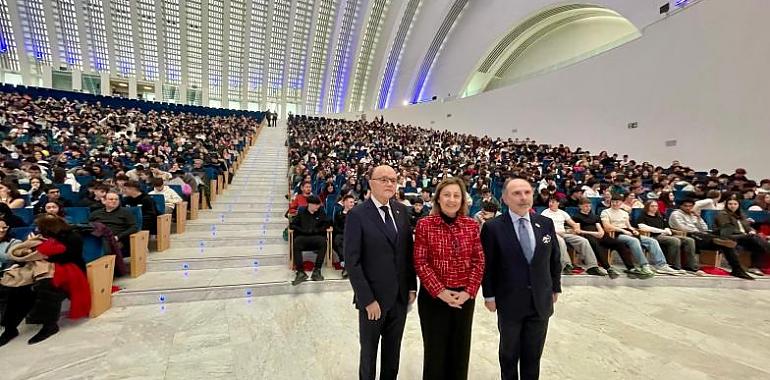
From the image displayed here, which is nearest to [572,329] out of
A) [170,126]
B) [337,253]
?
[337,253]

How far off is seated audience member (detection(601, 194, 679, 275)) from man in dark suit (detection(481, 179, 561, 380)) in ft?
10.9

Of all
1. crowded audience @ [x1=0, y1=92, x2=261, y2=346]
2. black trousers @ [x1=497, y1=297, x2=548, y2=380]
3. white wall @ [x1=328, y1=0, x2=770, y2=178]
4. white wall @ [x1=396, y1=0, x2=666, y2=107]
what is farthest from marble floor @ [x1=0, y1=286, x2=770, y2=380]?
white wall @ [x1=396, y1=0, x2=666, y2=107]

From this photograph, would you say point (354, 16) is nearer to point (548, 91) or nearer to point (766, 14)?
point (548, 91)

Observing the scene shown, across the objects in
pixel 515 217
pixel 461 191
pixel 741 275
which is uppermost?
pixel 461 191

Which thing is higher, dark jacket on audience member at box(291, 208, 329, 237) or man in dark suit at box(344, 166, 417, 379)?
man in dark suit at box(344, 166, 417, 379)

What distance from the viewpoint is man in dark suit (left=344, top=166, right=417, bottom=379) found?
1.71m

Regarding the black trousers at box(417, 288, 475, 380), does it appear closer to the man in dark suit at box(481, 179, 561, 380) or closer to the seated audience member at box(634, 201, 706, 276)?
the man in dark suit at box(481, 179, 561, 380)

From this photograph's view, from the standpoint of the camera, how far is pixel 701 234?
470 centimetres

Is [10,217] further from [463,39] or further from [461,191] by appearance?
[463,39]

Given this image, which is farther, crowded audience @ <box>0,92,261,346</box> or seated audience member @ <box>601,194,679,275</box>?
seated audience member @ <box>601,194,679,275</box>

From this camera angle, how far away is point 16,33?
80.6 ft

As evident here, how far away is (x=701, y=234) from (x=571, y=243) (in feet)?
6.19

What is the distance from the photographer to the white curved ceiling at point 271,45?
82.4ft

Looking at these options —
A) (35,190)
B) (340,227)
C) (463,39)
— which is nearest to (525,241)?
(340,227)
